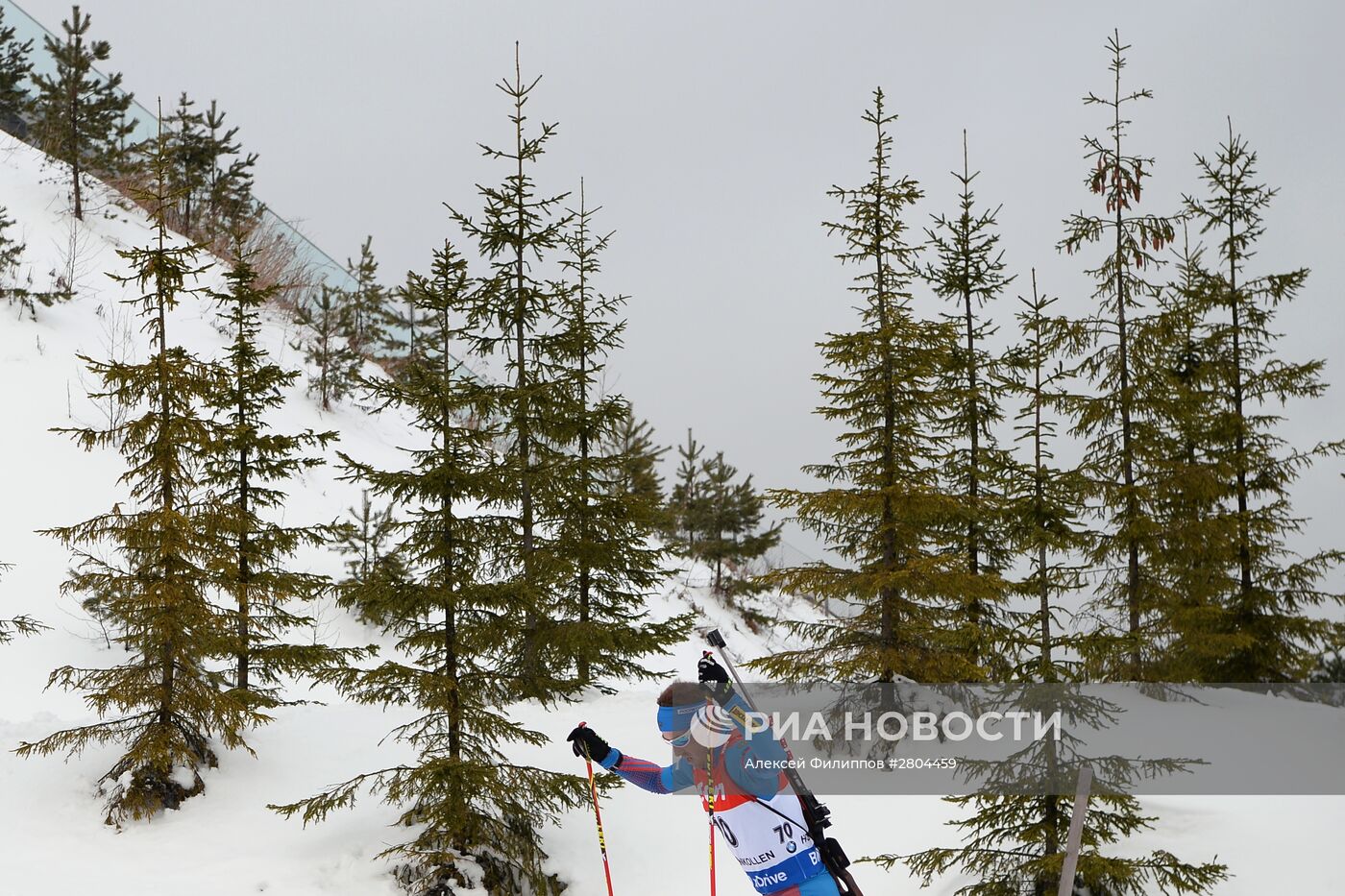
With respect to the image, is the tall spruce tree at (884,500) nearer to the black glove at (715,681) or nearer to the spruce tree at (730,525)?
the black glove at (715,681)

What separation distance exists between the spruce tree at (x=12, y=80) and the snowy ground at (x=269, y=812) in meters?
14.1

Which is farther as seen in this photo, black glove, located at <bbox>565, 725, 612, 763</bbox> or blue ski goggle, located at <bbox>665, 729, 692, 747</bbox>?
black glove, located at <bbox>565, 725, 612, 763</bbox>

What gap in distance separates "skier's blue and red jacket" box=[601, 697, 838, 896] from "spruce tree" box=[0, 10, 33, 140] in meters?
31.1

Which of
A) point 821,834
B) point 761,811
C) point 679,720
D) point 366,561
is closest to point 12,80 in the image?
point 366,561

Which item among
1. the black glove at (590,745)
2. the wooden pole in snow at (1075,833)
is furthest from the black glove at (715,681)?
the wooden pole in snow at (1075,833)

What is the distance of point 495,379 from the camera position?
17.6m

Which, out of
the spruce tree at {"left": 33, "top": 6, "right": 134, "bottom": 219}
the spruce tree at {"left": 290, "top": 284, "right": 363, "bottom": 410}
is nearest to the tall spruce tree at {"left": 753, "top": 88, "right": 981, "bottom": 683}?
the spruce tree at {"left": 290, "top": 284, "right": 363, "bottom": 410}

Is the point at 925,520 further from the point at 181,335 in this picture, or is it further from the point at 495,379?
the point at 181,335

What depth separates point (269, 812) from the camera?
951 cm

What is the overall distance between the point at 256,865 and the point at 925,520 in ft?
29.3

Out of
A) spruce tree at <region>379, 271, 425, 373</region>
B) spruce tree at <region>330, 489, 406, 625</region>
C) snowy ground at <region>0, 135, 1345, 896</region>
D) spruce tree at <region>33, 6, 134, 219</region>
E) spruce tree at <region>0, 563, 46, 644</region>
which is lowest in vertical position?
snowy ground at <region>0, 135, 1345, 896</region>

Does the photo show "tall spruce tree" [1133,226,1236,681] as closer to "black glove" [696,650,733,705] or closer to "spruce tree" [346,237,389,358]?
"black glove" [696,650,733,705]

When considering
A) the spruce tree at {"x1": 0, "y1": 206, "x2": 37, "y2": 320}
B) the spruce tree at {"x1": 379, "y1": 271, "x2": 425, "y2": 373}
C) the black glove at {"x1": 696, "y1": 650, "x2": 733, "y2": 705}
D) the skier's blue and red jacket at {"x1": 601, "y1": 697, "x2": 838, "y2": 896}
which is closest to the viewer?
the skier's blue and red jacket at {"x1": 601, "y1": 697, "x2": 838, "y2": 896}

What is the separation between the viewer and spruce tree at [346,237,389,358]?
27344 millimetres
